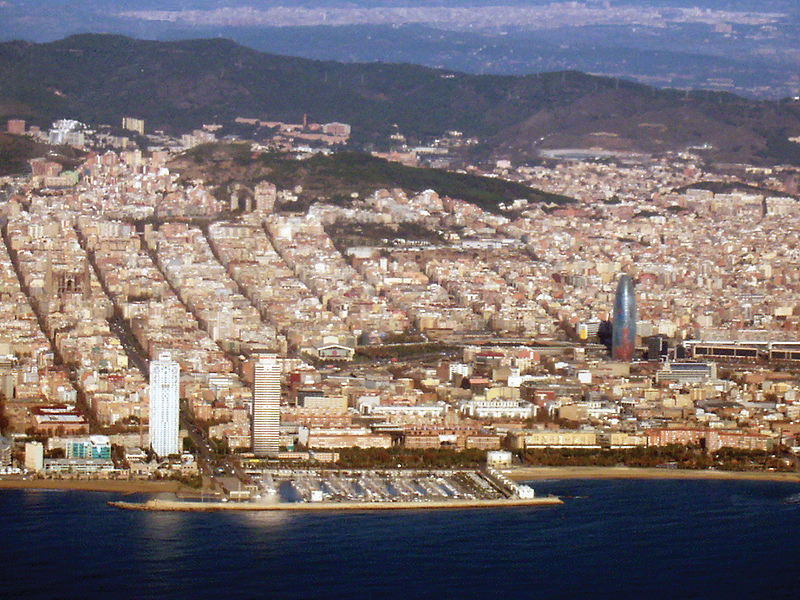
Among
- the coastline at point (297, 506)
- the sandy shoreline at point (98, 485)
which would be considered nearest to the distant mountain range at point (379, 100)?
the sandy shoreline at point (98, 485)

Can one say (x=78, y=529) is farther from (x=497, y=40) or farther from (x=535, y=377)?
(x=497, y=40)

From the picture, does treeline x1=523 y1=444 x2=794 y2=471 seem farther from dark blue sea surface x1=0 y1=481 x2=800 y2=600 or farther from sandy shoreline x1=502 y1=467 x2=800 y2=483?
dark blue sea surface x1=0 y1=481 x2=800 y2=600

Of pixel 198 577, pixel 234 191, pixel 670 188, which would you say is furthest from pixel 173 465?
pixel 670 188

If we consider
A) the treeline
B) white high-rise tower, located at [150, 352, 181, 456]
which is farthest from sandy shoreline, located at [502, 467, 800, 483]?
white high-rise tower, located at [150, 352, 181, 456]

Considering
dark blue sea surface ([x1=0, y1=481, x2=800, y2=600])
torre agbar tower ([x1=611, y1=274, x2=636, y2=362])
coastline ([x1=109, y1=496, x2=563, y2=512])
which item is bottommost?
dark blue sea surface ([x1=0, y1=481, x2=800, y2=600])

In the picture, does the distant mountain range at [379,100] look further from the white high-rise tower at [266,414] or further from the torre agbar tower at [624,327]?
the white high-rise tower at [266,414]

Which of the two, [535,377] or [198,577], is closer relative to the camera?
[198,577]
